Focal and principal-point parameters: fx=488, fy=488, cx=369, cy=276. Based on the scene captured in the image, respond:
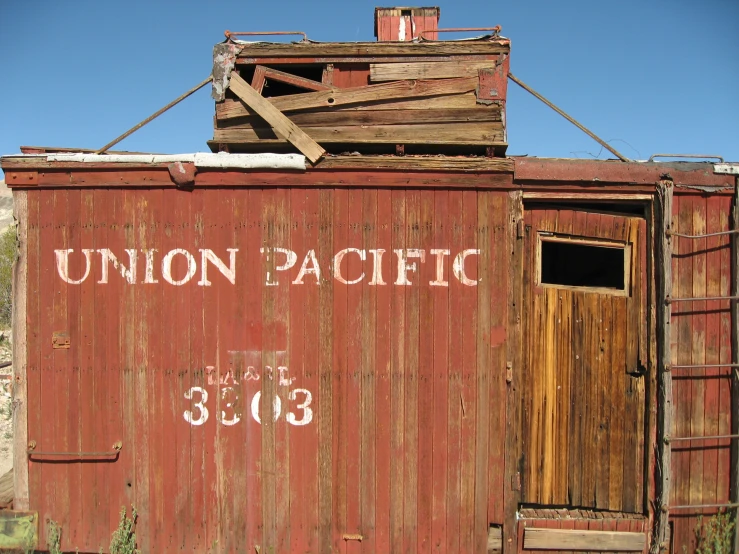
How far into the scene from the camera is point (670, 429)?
4469mm

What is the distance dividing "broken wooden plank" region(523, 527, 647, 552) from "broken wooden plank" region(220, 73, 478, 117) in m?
4.29

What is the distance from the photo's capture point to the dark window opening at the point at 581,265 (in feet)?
18.6

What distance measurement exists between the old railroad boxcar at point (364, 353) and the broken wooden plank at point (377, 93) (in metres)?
0.48

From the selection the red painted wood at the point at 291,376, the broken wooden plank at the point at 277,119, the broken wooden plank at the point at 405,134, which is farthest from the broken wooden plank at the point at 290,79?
the red painted wood at the point at 291,376

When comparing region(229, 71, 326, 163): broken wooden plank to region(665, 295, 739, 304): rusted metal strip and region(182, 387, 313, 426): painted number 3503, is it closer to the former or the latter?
region(182, 387, 313, 426): painted number 3503

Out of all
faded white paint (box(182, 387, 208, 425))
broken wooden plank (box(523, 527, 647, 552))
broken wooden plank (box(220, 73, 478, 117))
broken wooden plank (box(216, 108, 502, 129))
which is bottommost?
broken wooden plank (box(523, 527, 647, 552))

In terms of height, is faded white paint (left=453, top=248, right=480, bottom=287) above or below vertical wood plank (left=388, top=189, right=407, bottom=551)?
above

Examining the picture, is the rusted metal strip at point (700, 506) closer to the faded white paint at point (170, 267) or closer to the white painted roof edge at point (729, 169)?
the white painted roof edge at point (729, 169)

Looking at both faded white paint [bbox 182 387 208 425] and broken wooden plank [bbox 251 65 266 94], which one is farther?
broken wooden plank [bbox 251 65 266 94]

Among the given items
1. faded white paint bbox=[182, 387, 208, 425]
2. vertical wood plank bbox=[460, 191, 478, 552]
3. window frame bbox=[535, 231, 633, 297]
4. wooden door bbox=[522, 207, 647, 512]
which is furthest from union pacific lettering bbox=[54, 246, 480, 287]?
faded white paint bbox=[182, 387, 208, 425]

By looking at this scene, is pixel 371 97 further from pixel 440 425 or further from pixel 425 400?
pixel 440 425

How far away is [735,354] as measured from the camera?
4.51 metres

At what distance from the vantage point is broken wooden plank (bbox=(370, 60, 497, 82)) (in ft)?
16.1

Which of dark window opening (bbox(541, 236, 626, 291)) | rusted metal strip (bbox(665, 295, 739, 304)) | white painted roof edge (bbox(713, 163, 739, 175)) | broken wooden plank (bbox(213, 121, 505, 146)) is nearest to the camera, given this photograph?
rusted metal strip (bbox(665, 295, 739, 304))
